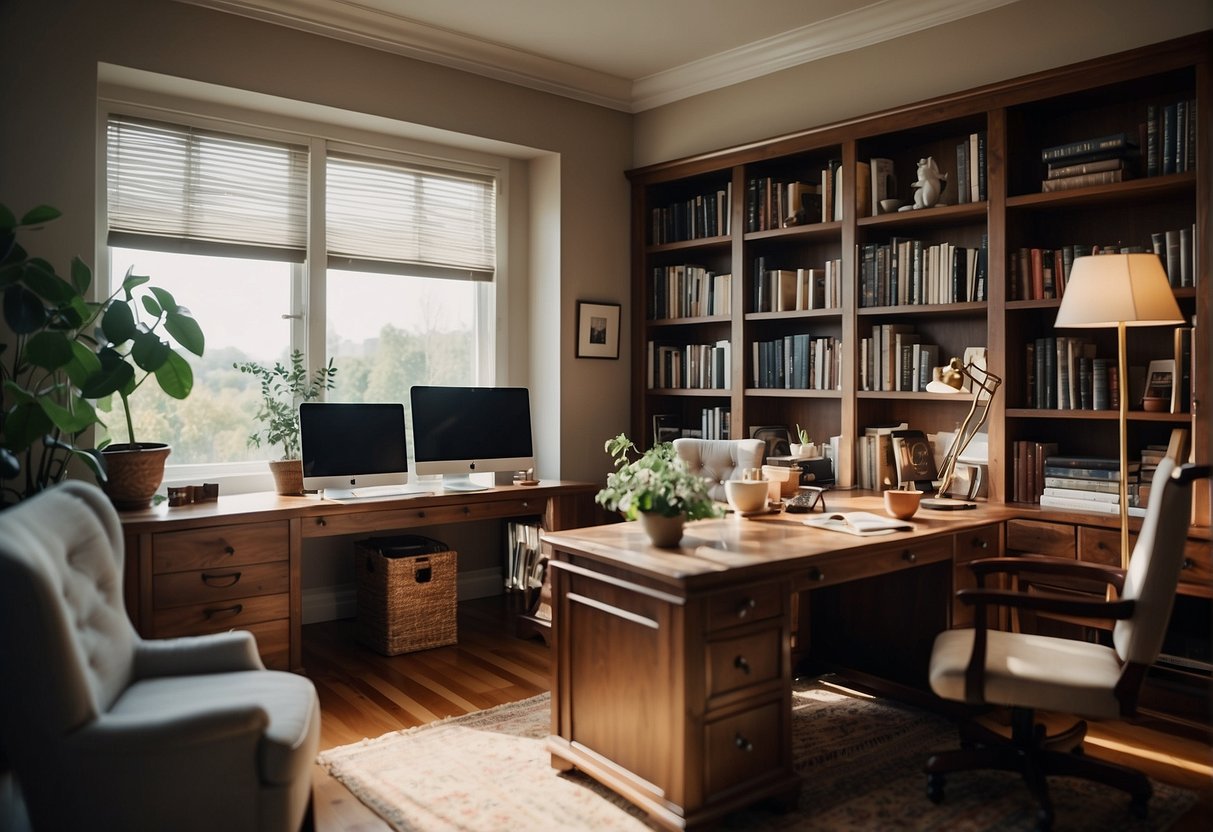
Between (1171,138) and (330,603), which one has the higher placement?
(1171,138)

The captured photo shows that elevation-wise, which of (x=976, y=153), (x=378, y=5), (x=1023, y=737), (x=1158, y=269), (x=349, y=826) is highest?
(x=378, y=5)

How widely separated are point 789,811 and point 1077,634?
5.38 ft

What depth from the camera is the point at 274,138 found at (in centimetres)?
431

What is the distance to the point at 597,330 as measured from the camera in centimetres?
512

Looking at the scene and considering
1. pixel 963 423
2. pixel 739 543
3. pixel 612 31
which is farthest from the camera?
pixel 612 31

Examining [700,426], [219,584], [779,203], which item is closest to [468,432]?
[219,584]

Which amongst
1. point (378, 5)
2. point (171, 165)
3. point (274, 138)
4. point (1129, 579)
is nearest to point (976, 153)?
point (1129, 579)

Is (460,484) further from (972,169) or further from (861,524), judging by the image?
(972,169)

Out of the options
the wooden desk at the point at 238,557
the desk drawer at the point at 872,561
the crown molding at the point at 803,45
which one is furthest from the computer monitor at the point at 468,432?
the desk drawer at the point at 872,561

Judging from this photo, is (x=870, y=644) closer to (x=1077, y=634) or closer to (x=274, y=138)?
(x=1077, y=634)

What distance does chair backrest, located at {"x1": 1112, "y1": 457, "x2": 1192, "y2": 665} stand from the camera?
2346 millimetres

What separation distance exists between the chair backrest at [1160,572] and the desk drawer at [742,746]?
3.13ft

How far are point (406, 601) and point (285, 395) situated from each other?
1194 millimetres

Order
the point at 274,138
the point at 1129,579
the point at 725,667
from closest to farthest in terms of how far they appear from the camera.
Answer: the point at 725,667, the point at 1129,579, the point at 274,138
